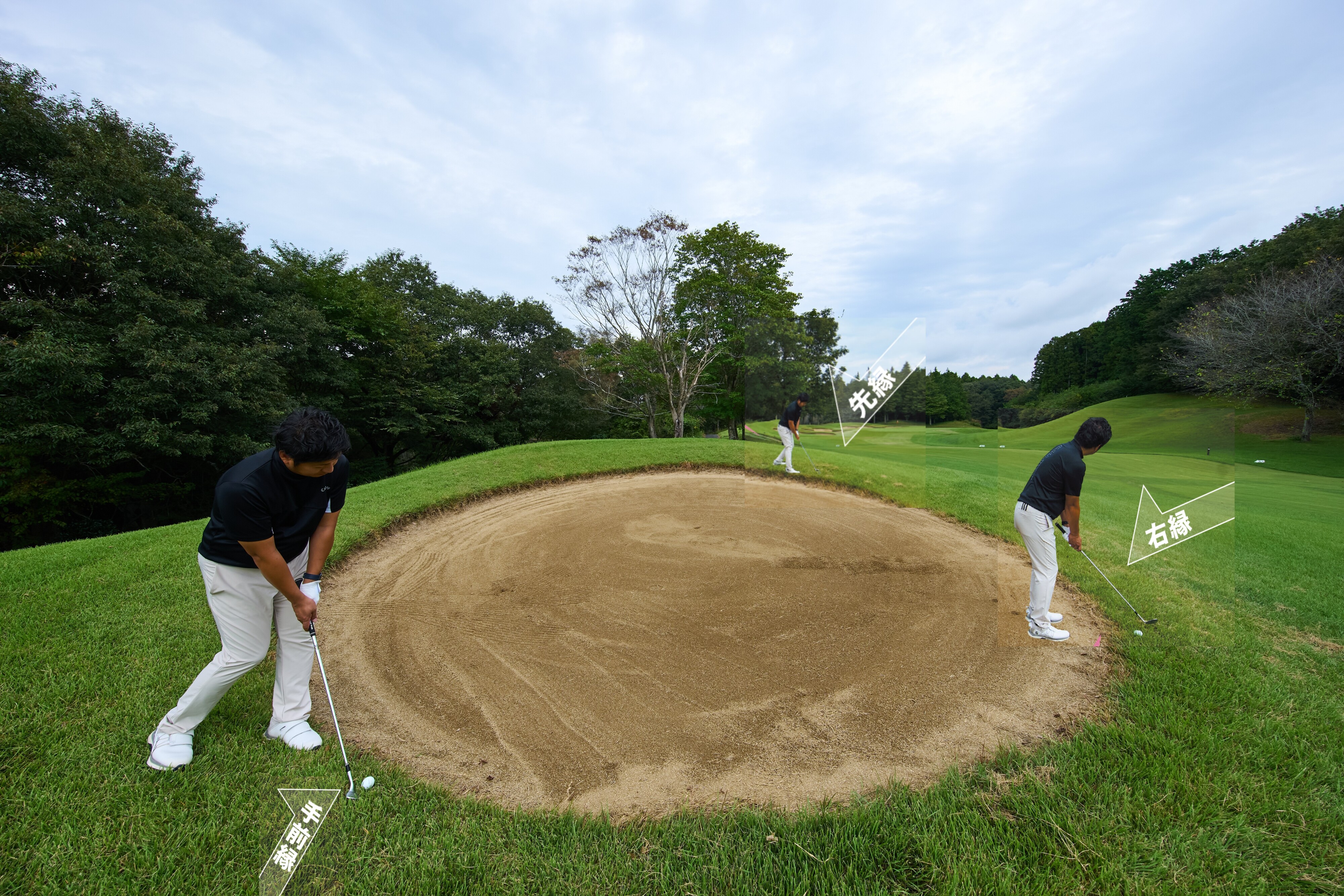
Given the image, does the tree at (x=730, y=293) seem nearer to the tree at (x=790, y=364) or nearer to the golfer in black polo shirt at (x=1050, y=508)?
the tree at (x=790, y=364)

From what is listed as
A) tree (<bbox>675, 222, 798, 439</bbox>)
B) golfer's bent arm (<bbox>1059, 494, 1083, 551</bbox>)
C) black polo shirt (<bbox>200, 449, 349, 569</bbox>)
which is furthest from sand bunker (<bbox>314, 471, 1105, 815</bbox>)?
tree (<bbox>675, 222, 798, 439</bbox>)

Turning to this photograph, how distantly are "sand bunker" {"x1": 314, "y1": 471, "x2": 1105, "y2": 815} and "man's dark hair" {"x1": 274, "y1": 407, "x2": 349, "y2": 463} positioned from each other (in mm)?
2175

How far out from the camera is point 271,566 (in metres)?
2.87

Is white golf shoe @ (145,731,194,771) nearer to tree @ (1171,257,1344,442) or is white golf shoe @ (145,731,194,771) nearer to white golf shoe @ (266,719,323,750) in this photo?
white golf shoe @ (266,719,323,750)

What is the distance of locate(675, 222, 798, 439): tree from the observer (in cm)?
2328

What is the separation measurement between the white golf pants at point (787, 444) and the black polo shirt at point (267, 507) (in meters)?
9.79

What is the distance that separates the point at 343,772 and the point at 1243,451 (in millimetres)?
32495

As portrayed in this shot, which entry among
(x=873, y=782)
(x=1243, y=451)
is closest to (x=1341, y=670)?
(x=873, y=782)

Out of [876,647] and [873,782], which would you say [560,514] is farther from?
[873,782]

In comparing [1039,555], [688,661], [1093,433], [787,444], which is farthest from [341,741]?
[787,444]

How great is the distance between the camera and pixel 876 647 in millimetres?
4750

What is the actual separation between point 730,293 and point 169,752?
23.6m

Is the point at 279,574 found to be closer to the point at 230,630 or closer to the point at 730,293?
the point at 230,630

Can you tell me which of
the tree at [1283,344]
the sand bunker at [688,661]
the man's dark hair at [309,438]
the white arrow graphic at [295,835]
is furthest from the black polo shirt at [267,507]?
the tree at [1283,344]
